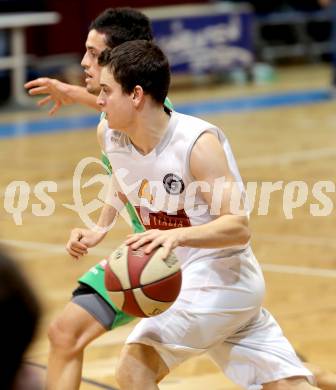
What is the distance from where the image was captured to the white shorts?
3.89 meters

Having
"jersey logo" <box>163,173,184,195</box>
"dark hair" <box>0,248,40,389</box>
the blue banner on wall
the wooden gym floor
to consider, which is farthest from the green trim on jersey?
the blue banner on wall

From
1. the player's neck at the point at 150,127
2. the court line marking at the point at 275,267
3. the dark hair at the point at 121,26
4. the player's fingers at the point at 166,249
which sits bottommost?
the court line marking at the point at 275,267

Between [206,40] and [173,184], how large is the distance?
46.6 feet

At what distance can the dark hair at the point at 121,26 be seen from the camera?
15.1 feet

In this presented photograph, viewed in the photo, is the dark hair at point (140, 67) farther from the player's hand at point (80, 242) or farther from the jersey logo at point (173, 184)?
the player's hand at point (80, 242)

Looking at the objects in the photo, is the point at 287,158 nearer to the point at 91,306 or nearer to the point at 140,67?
the point at 91,306

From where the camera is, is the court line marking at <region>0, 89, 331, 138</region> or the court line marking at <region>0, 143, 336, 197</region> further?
the court line marking at <region>0, 89, 331, 138</region>

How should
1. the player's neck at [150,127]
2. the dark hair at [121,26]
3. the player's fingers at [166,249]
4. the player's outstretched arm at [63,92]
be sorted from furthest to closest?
1. the player's outstretched arm at [63,92]
2. the dark hair at [121,26]
3. the player's neck at [150,127]
4. the player's fingers at [166,249]

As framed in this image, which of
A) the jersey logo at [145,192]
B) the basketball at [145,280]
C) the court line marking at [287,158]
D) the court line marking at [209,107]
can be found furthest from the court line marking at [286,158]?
the basketball at [145,280]

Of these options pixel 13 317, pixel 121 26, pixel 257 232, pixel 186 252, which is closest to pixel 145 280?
pixel 186 252

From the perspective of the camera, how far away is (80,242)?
4.11m

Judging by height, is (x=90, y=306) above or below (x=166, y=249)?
below

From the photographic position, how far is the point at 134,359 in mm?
3852

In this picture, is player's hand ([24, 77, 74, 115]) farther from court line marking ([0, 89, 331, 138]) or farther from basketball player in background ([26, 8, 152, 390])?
court line marking ([0, 89, 331, 138])
